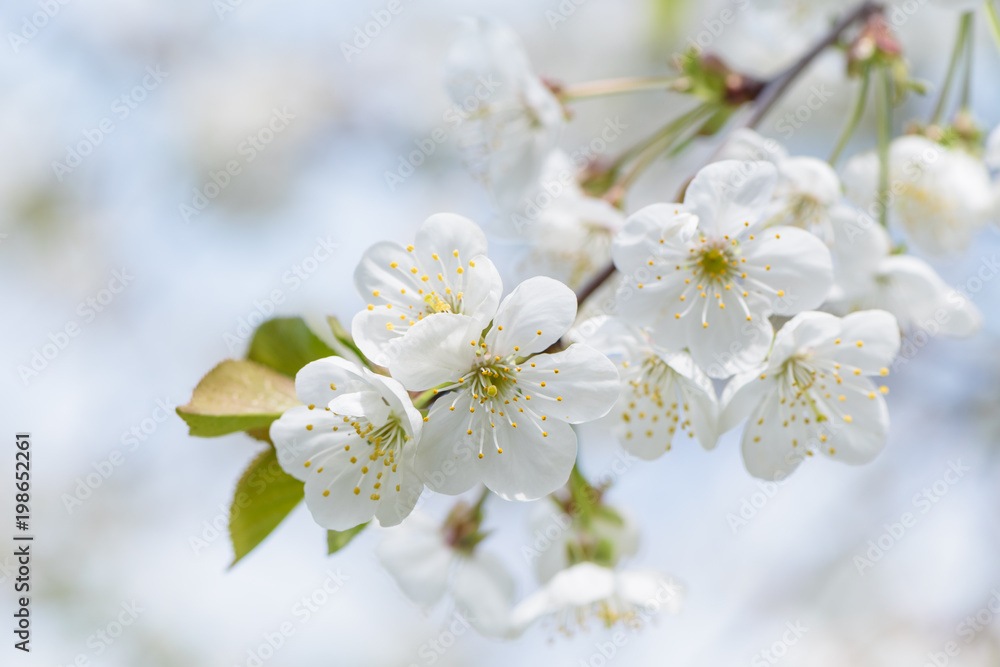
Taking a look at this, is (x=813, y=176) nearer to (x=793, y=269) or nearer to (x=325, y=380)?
(x=793, y=269)

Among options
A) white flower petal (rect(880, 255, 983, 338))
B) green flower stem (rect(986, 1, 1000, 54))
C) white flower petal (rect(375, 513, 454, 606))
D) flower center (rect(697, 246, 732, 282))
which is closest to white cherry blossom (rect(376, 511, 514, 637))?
white flower petal (rect(375, 513, 454, 606))

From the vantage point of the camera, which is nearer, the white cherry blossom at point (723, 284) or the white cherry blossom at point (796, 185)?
the white cherry blossom at point (723, 284)

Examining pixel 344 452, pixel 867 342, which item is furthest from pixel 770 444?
pixel 344 452

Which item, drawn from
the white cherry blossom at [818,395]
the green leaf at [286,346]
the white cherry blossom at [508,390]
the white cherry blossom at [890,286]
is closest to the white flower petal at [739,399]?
the white cherry blossom at [818,395]

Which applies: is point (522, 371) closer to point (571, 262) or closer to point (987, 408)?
point (571, 262)

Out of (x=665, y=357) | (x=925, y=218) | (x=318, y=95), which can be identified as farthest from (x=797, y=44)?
(x=318, y=95)

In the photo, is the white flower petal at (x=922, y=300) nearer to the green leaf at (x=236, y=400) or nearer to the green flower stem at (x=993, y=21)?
the green flower stem at (x=993, y=21)
